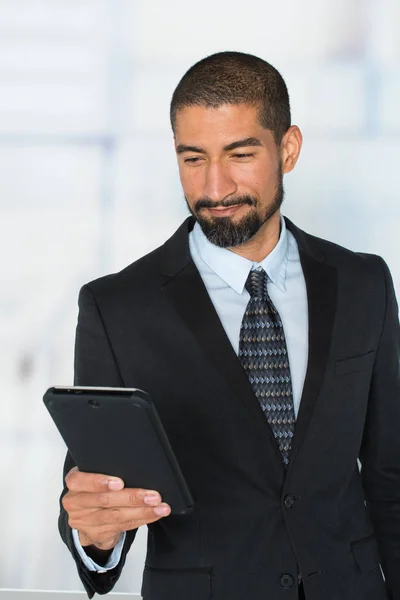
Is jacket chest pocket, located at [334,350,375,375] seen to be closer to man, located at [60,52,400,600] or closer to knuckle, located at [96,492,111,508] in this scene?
man, located at [60,52,400,600]

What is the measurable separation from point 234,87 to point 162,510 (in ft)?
3.07

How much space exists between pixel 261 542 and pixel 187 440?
259mm

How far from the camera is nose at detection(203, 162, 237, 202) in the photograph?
205 cm

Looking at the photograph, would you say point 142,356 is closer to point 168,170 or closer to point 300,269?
point 300,269

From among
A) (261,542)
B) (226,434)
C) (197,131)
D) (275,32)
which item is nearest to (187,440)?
(226,434)

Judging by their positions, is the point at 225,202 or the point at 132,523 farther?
the point at 225,202

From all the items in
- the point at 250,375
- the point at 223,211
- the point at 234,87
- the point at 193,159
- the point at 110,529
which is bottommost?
the point at 110,529

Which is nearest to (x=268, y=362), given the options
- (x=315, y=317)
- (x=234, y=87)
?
(x=315, y=317)

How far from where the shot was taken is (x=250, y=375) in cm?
203

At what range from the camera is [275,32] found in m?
3.21

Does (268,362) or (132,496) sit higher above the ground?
(268,362)

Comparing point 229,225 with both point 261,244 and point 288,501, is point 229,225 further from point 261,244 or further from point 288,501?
point 288,501

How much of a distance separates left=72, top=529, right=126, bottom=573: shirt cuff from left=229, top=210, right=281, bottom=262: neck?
68cm

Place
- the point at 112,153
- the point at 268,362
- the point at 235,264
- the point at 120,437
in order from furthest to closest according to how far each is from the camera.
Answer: the point at 112,153, the point at 235,264, the point at 268,362, the point at 120,437
